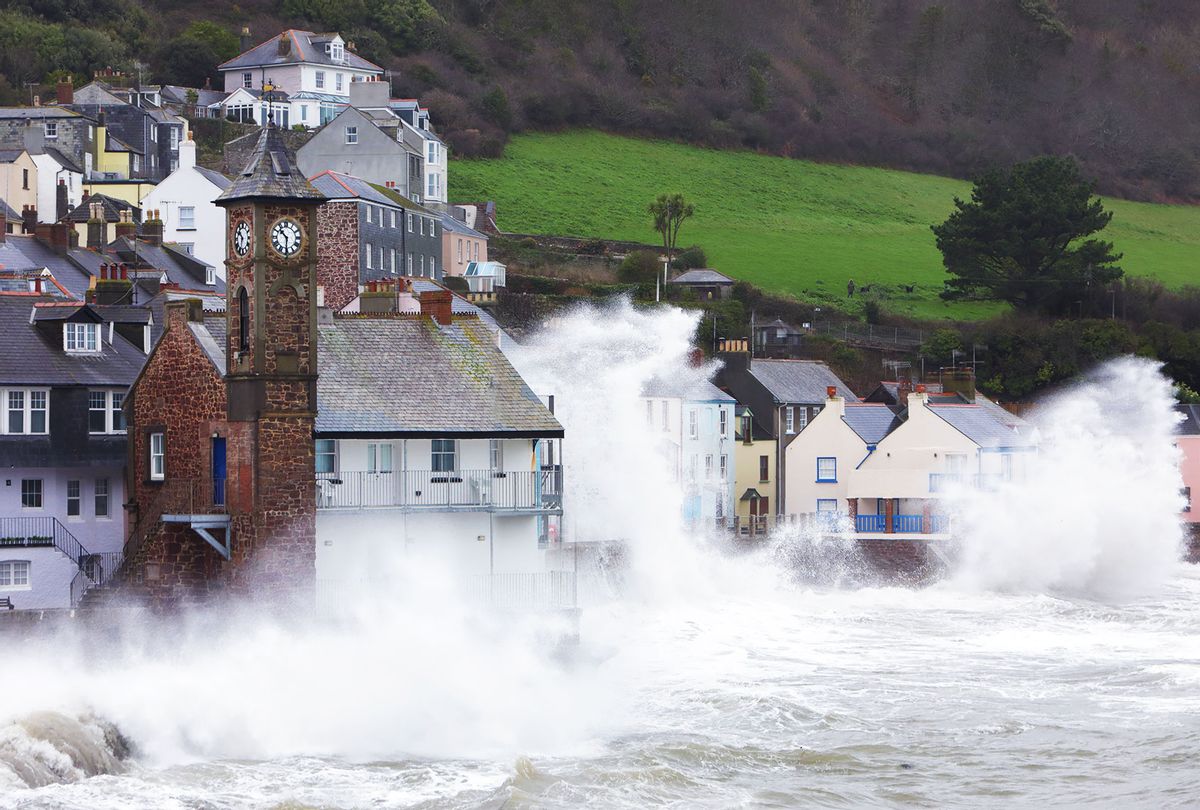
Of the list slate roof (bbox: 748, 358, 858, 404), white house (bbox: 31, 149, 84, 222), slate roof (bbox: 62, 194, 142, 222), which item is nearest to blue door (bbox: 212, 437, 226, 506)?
A: slate roof (bbox: 748, 358, 858, 404)

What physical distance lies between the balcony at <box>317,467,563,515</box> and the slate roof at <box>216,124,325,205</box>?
17.8ft

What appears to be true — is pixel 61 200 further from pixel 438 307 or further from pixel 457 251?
pixel 438 307

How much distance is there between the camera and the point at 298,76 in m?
124

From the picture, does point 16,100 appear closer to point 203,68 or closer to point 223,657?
point 203,68

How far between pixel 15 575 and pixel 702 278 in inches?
2391

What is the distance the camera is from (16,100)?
392ft

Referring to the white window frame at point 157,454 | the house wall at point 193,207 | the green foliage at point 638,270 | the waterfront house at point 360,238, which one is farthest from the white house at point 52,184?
the white window frame at point 157,454

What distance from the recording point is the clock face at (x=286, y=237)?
3891 centimetres

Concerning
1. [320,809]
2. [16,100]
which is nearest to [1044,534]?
[320,809]

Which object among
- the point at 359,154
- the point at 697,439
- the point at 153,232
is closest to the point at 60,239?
the point at 153,232

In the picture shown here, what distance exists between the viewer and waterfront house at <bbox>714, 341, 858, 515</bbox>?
7300 cm

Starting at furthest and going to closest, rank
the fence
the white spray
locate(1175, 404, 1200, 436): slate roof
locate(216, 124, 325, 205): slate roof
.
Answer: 1. locate(1175, 404, 1200, 436): slate roof
2. the white spray
3. the fence
4. locate(216, 124, 325, 205): slate roof

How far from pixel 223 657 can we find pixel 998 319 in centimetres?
6992

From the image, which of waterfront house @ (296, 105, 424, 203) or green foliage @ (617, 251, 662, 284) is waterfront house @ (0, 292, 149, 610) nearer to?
waterfront house @ (296, 105, 424, 203)
